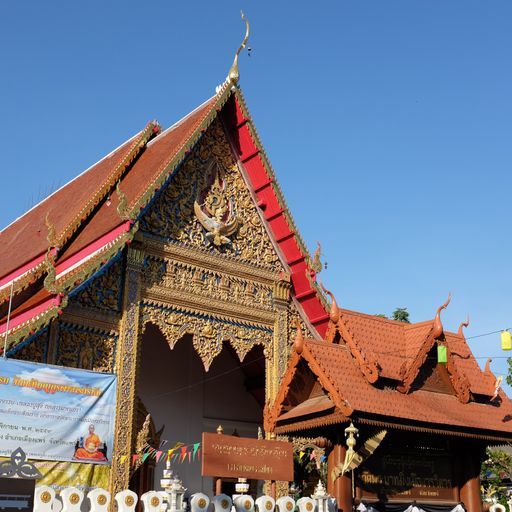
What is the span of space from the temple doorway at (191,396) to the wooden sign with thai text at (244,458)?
6468mm

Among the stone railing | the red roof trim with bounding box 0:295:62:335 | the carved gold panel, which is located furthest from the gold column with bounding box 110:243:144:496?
the stone railing

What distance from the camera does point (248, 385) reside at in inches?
668

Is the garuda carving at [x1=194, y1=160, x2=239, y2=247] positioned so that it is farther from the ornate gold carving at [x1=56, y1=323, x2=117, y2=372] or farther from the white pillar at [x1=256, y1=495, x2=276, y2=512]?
the white pillar at [x1=256, y1=495, x2=276, y2=512]

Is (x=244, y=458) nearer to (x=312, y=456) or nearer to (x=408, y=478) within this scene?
(x=408, y=478)

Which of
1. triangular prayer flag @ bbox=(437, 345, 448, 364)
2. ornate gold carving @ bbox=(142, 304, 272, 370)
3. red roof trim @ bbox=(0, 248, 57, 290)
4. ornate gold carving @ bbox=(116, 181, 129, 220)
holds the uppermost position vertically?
ornate gold carving @ bbox=(116, 181, 129, 220)

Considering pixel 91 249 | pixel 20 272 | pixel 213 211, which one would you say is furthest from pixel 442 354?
pixel 20 272

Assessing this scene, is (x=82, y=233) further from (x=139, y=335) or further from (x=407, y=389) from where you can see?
(x=407, y=389)

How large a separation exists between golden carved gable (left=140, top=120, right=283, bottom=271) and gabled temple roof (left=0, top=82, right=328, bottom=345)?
27cm

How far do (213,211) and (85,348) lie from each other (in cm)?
358

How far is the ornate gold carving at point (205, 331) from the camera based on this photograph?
12938mm

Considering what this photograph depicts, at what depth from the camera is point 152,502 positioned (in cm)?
867

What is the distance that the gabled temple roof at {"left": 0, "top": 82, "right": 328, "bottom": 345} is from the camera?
1191 cm

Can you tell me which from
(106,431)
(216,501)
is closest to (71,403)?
(106,431)

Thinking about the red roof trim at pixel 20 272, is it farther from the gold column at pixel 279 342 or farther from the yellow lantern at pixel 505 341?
the yellow lantern at pixel 505 341
